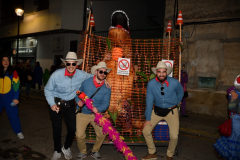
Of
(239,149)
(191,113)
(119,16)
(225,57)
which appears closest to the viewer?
(239,149)

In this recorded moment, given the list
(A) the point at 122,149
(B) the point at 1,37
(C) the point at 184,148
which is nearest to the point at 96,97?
(A) the point at 122,149

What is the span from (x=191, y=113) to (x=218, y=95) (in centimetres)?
139

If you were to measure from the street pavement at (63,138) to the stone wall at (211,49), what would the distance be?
129 cm

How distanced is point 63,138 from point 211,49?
7.03 meters

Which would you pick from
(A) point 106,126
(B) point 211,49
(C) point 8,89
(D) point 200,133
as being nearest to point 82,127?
(A) point 106,126

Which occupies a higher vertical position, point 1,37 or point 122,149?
point 1,37

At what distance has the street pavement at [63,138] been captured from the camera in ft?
13.4

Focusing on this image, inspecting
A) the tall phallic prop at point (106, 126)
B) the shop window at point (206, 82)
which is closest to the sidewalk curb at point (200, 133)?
the shop window at point (206, 82)

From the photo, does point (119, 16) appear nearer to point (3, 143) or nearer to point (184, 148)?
point (184, 148)

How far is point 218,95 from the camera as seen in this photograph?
307 inches

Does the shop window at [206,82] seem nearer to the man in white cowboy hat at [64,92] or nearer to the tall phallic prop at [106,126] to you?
the tall phallic prop at [106,126]

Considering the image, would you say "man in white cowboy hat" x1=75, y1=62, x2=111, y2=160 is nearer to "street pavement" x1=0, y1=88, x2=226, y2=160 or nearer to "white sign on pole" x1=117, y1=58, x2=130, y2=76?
"street pavement" x1=0, y1=88, x2=226, y2=160

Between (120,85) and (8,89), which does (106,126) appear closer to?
(120,85)

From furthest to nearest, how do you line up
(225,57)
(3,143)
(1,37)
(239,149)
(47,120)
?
(1,37) < (225,57) < (47,120) < (3,143) < (239,149)
